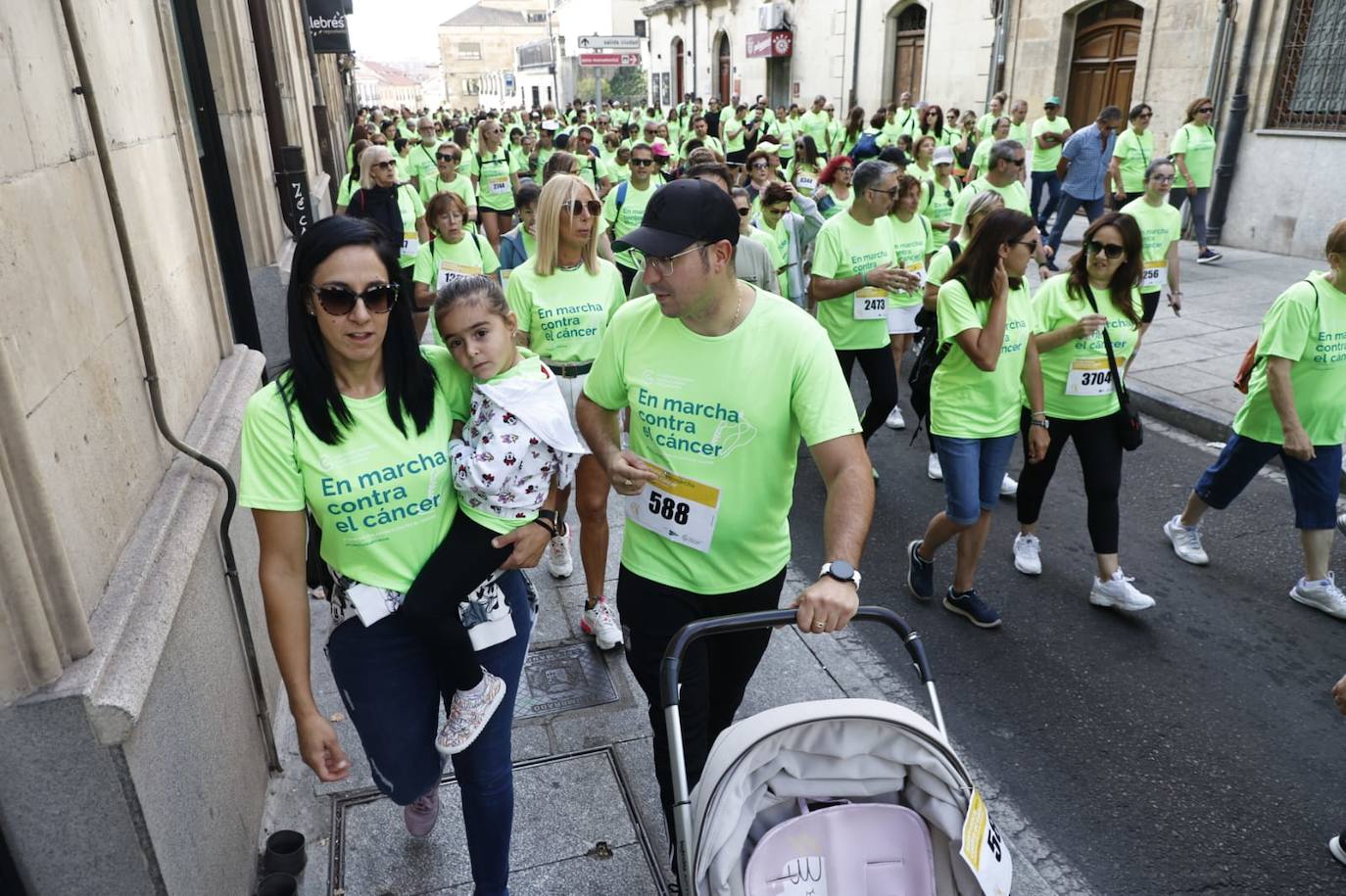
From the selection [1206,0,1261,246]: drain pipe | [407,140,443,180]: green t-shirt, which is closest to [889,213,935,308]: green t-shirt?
[407,140,443,180]: green t-shirt

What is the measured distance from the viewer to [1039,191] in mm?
13969

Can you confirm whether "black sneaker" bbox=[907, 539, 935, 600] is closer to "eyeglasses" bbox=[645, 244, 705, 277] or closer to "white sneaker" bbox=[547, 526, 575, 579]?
"white sneaker" bbox=[547, 526, 575, 579]

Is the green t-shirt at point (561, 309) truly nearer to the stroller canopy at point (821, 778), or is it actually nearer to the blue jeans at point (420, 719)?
the blue jeans at point (420, 719)

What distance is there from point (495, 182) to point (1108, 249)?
30.6ft

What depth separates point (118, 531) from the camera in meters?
2.38

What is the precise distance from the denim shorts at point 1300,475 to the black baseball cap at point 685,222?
139 inches

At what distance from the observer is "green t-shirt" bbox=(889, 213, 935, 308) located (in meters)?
6.68

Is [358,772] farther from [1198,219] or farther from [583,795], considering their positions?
[1198,219]

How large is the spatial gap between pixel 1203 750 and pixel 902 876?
246 centimetres

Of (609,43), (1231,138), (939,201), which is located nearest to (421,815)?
(939,201)

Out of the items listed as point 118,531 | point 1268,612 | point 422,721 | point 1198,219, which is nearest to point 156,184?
point 118,531

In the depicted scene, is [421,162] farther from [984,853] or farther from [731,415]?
[984,853]

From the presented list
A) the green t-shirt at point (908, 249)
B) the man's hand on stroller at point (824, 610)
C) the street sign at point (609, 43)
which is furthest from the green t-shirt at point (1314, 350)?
the street sign at point (609, 43)

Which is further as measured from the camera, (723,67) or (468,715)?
(723,67)
